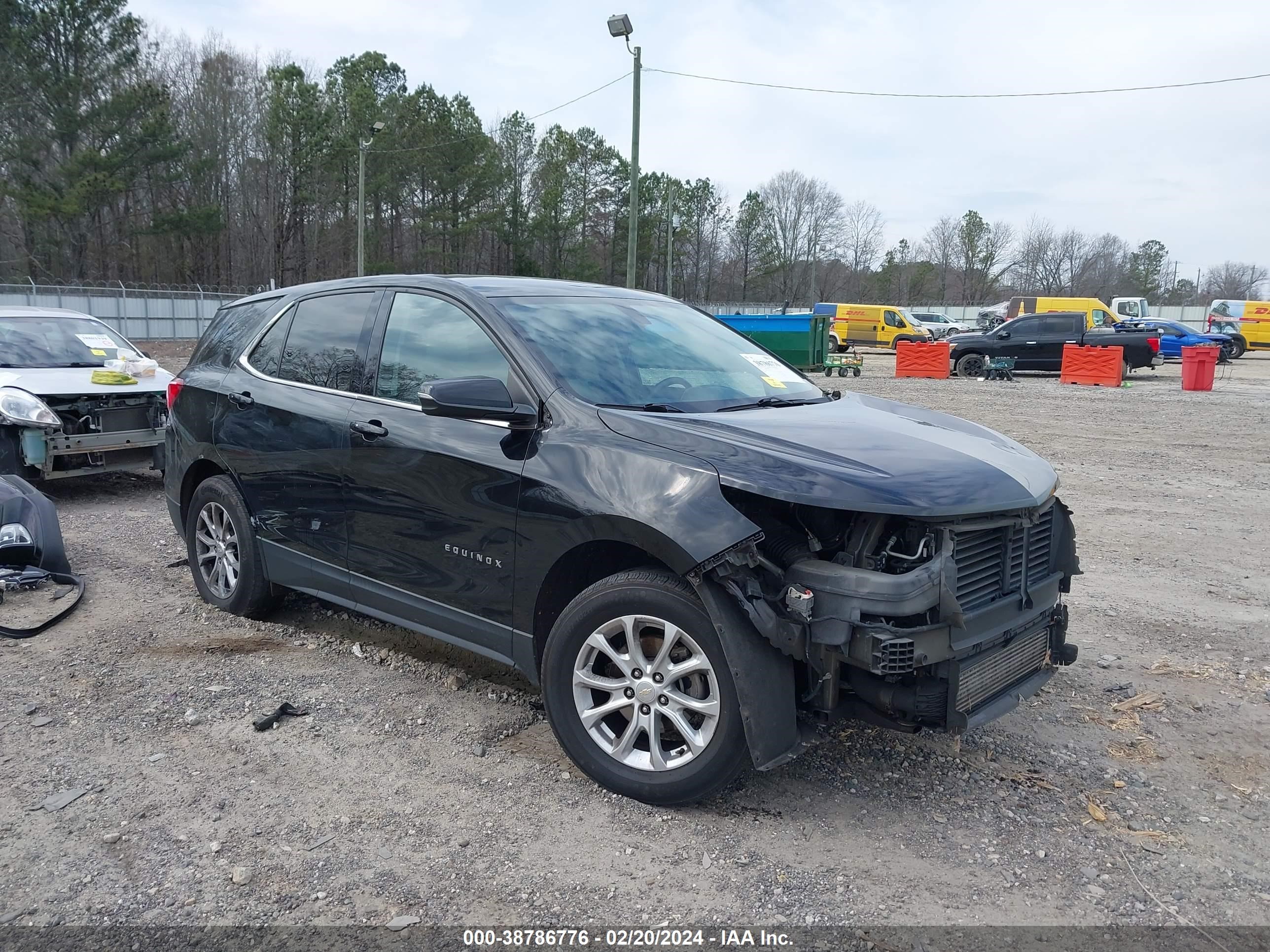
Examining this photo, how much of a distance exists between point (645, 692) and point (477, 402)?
121 cm

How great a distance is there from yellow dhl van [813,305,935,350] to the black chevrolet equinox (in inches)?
1504

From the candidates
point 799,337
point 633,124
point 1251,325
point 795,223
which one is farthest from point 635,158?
point 795,223

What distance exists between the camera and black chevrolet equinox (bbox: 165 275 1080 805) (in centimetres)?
305

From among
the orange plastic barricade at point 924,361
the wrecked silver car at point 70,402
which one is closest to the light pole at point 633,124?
the orange plastic barricade at point 924,361

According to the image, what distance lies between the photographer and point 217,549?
529 centimetres

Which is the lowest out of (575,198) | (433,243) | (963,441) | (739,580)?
(739,580)

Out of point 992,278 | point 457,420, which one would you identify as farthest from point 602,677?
point 992,278

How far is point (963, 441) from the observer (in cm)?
372

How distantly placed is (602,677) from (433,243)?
51752 millimetres

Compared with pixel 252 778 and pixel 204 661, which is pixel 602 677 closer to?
pixel 252 778

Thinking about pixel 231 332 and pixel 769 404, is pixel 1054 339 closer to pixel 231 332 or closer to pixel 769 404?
pixel 769 404

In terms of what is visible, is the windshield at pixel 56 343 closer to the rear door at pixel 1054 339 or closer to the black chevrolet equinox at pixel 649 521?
the black chevrolet equinox at pixel 649 521

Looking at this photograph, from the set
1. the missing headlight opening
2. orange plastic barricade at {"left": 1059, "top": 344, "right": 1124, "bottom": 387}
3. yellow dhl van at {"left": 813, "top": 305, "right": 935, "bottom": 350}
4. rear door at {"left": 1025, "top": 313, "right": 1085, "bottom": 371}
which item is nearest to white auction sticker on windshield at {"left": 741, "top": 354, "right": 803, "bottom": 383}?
the missing headlight opening

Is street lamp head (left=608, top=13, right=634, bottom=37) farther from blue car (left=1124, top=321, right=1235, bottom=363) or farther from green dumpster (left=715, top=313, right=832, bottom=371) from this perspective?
blue car (left=1124, top=321, right=1235, bottom=363)
